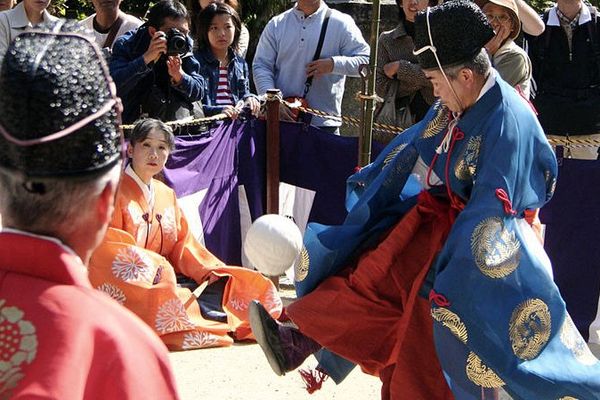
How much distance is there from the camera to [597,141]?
21.0 feet

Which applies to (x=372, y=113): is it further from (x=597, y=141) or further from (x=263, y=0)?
(x=263, y=0)

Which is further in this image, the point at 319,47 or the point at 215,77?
the point at 319,47

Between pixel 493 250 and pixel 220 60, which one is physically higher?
pixel 493 250

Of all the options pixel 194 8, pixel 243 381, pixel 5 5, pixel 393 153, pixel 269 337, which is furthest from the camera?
pixel 194 8

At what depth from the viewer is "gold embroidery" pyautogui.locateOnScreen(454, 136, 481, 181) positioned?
356 centimetres

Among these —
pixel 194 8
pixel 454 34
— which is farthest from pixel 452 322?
pixel 194 8

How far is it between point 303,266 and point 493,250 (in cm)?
90

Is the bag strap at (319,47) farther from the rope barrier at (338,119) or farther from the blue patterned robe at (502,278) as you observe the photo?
the blue patterned robe at (502,278)

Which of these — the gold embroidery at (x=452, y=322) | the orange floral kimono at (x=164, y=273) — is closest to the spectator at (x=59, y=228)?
the gold embroidery at (x=452, y=322)

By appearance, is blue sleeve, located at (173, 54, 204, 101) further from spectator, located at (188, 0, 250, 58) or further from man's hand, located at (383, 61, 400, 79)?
man's hand, located at (383, 61, 400, 79)

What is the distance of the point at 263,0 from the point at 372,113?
341 centimetres

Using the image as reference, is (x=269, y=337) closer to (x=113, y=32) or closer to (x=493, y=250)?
(x=493, y=250)

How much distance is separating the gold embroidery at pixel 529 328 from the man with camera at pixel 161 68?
9.48 feet

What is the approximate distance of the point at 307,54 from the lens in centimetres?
663
